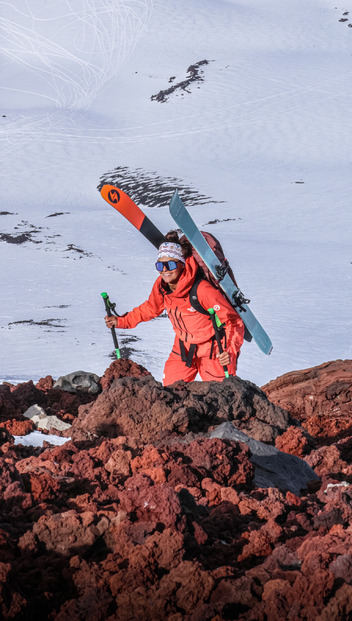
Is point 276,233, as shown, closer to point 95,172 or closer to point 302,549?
point 95,172

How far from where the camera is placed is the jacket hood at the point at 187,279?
24.3 ft

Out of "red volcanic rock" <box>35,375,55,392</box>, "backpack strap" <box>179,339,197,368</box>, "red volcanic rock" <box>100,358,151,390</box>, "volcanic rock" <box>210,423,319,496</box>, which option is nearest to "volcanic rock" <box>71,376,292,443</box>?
"volcanic rock" <box>210,423,319,496</box>

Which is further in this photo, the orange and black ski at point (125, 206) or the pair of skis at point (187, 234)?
the orange and black ski at point (125, 206)

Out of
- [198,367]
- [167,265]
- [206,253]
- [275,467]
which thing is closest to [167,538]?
[275,467]

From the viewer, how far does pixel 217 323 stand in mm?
7582

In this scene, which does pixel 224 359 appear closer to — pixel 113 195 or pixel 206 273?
pixel 206 273

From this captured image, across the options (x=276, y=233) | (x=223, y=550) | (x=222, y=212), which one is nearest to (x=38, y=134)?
(x=222, y=212)

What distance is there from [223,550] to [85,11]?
52037 millimetres

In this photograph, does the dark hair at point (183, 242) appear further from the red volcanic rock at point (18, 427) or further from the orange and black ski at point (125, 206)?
the red volcanic rock at point (18, 427)

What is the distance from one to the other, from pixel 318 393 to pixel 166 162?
85.6ft

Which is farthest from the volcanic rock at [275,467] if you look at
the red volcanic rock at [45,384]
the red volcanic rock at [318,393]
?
the red volcanic rock at [45,384]

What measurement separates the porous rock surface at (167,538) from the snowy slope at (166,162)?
20.4 feet

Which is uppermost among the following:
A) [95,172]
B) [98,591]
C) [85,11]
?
[85,11]

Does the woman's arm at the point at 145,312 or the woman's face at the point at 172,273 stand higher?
the woman's face at the point at 172,273
